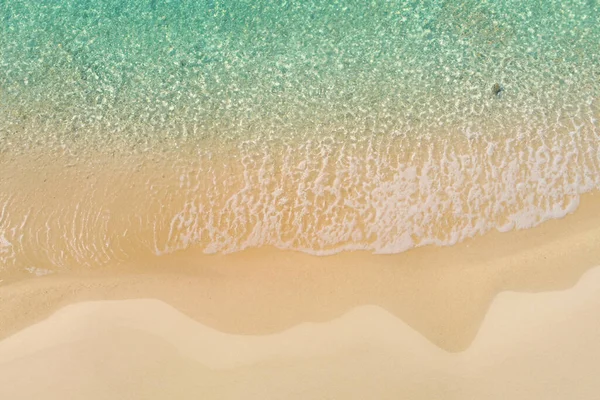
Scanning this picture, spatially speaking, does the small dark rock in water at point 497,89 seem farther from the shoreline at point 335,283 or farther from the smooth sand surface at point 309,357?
the smooth sand surface at point 309,357

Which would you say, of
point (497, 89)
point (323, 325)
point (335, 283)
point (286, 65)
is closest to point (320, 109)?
point (286, 65)

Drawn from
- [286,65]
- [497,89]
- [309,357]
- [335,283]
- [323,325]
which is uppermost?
[286,65]

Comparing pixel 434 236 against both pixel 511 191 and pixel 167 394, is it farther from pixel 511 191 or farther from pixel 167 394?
pixel 167 394

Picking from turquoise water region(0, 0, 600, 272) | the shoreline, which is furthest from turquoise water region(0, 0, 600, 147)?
the shoreline

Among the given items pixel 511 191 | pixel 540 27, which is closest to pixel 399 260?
pixel 511 191

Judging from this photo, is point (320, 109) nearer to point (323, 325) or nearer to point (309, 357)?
point (323, 325)

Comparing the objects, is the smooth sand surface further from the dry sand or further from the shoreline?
the shoreline

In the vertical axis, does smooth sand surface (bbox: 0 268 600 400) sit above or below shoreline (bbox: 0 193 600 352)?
below
